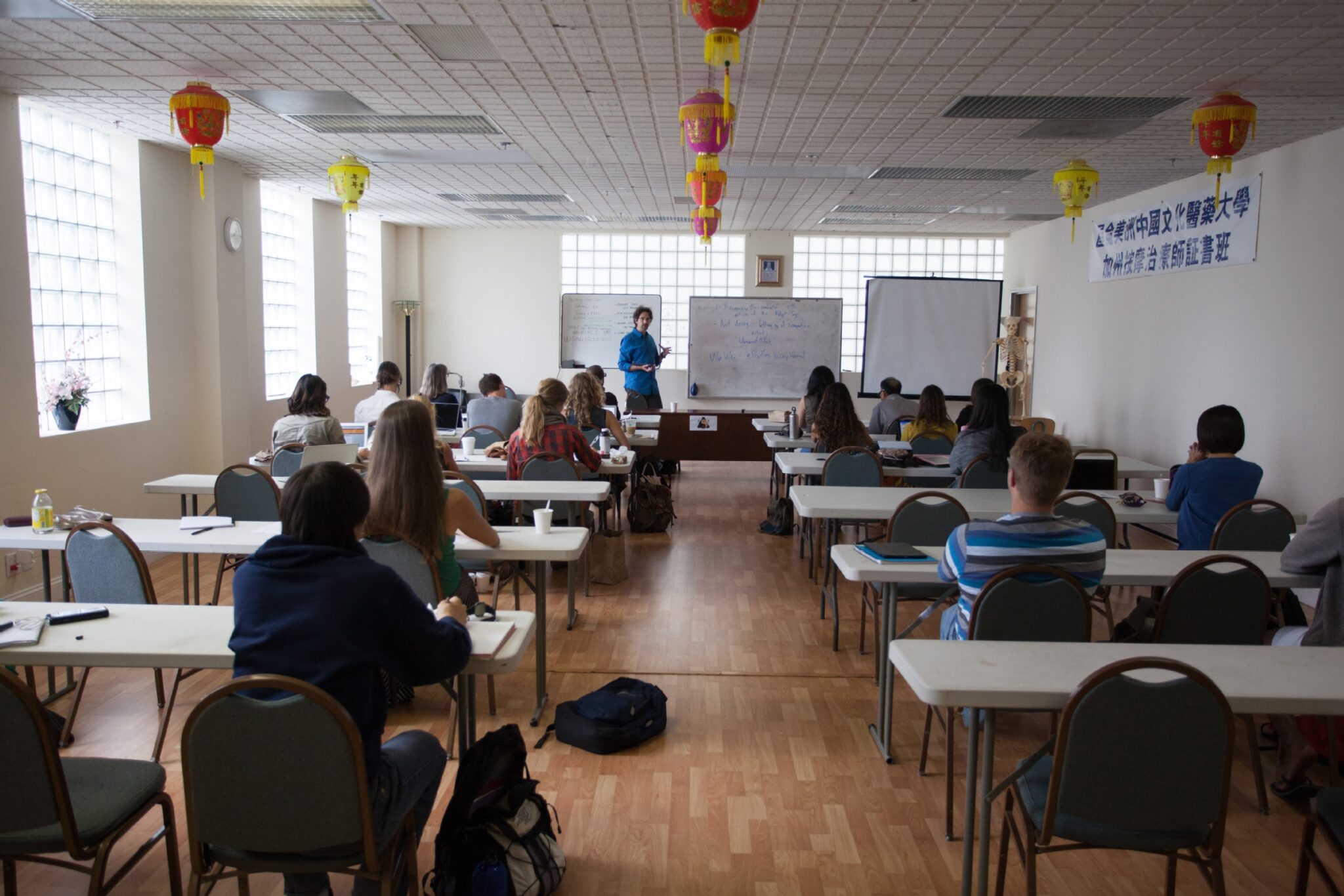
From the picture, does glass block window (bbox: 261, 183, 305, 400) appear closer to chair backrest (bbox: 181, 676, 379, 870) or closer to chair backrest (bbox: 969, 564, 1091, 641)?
chair backrest (bbox: 181, 676, 379, 870)

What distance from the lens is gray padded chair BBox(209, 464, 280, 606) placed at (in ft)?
14.4

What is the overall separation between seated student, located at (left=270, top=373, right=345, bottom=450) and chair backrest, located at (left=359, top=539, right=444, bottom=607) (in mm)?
2740

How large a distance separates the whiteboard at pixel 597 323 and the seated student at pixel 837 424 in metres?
6.28

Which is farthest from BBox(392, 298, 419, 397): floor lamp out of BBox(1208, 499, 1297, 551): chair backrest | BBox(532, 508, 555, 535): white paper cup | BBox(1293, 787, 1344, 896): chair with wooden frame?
BBox(1293, 787, 1344, 896): chair with wooden frame

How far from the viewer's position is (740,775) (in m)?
3.17

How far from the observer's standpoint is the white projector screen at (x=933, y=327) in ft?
37.0

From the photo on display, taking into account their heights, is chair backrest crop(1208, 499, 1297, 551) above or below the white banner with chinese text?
below

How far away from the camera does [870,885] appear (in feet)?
8.30

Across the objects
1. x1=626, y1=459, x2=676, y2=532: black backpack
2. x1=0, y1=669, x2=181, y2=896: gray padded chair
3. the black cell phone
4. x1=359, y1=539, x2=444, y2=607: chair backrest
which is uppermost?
x1=359, y1=539, x2=444, y2=607: chair backrest

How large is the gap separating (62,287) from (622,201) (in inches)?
203

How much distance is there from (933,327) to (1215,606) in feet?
29.1

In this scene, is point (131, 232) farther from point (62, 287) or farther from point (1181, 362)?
point (1181, 362)

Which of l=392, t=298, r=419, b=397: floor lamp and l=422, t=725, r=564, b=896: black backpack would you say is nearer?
l=422, t=725, r=564, b=896: black backpack

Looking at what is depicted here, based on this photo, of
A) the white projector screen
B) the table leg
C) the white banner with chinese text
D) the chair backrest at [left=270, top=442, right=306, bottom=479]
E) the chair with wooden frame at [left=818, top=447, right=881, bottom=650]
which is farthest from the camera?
the white projector screen
